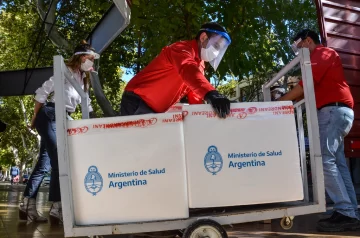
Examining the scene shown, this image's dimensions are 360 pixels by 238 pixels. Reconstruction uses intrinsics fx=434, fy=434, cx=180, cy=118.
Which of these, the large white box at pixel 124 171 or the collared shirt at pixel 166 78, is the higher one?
the collared shirt at pixel 166 78

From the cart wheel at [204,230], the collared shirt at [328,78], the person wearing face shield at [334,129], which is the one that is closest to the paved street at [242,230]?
the person wearing face shield at [334,129]

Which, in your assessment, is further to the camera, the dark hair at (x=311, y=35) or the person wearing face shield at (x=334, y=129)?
the dark hair at (x=311, y=35)

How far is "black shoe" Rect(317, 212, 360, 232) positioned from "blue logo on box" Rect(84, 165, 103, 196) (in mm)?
2301

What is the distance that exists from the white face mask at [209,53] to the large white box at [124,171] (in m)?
0.81

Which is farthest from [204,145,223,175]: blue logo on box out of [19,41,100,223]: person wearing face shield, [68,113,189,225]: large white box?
[19,41,100,223]: person wearing face shield

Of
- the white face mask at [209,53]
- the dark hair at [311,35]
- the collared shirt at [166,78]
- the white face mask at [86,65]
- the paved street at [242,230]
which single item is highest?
the dark hair at [311,35]

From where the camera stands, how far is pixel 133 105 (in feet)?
11.8

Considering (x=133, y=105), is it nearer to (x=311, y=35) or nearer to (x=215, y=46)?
(x=215, y=46)

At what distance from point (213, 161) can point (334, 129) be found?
1679mm

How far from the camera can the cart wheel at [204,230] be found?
2740mm

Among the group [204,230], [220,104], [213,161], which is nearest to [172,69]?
[220,104]

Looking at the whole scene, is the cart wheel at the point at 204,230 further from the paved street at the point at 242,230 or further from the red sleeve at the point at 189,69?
the paved street at the point at 242,230

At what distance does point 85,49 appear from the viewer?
445 centimetres

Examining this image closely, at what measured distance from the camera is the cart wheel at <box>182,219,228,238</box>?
108 inches
